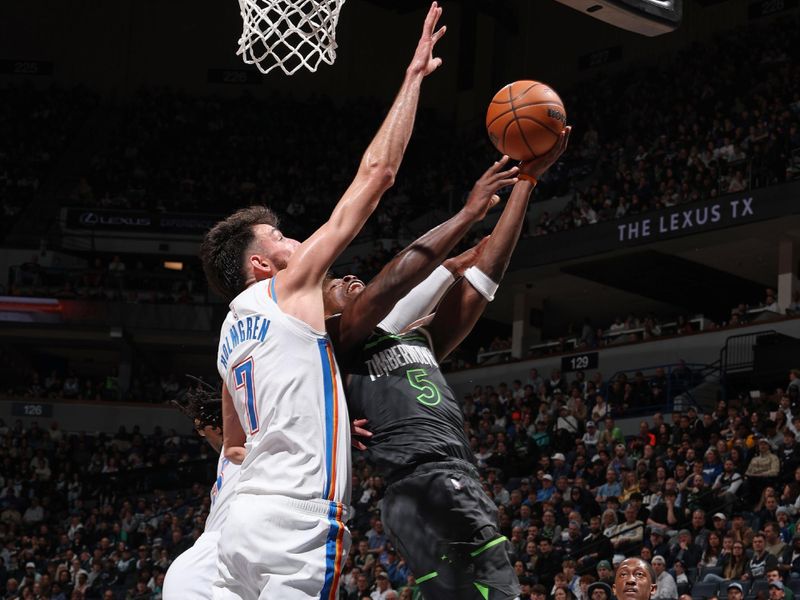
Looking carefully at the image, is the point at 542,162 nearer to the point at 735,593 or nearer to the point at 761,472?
the point at 735,593

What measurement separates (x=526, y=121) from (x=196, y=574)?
229 centimetres

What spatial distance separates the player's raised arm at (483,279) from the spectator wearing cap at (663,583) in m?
7.57

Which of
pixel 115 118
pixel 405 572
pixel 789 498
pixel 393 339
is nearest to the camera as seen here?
pixel 393 339

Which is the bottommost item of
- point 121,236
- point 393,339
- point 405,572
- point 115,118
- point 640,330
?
point 405,572

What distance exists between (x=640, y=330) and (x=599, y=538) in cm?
931

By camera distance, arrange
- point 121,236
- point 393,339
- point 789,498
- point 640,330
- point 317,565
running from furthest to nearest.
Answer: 1. point 121,236
2. point 640,330
3. point 789,498
4. point 393,339
5. point 317,565

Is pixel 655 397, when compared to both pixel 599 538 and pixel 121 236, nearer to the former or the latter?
pixel 599 538

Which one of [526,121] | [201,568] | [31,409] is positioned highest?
[526,121]

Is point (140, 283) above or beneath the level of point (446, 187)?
beneath

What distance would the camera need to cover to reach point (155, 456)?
77.5 ft

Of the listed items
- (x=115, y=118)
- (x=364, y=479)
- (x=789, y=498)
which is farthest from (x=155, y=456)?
→ (x=789, y=498)

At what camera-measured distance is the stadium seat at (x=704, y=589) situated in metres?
11.0

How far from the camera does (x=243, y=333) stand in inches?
137

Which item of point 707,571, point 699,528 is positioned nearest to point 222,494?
point 707,571
